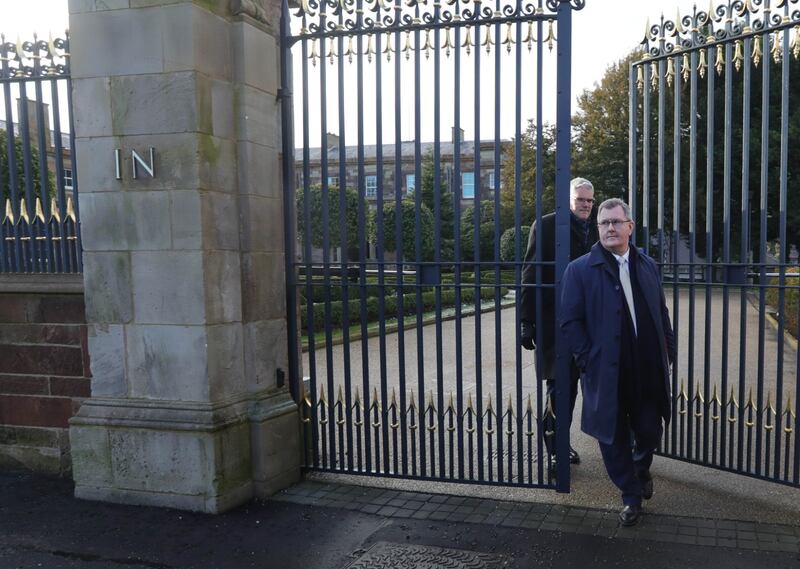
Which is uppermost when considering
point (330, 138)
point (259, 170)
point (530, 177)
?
point (330, 138)

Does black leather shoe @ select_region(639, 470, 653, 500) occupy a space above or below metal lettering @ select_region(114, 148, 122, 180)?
below

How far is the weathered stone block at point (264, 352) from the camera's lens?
4.78m

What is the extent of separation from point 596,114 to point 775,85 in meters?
21.2

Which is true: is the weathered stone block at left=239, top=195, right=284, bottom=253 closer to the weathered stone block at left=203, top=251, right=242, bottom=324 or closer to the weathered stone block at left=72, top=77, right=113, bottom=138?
the weathered stone block at left=203, top=251, right=242, bottom=324

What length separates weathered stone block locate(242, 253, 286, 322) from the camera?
4.72 metres

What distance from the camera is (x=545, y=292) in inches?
192

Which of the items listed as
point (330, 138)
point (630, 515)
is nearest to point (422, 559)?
point (630, 515)

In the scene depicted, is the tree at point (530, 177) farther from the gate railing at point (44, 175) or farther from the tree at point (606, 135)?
the gate railing at point (44, 175)

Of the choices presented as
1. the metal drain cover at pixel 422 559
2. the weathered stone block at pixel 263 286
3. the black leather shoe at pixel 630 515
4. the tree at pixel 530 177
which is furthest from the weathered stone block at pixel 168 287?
the tree at pixel 530 177

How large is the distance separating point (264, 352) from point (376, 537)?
153 centimetres

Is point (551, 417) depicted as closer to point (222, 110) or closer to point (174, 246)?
point (174, 246)

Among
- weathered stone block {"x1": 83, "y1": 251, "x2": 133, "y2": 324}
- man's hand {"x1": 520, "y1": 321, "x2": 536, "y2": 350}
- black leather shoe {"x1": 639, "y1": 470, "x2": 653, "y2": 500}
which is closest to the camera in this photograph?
black leather shoe {"x1": 639, "y1": 470, "x2": 653, "y2": 500}

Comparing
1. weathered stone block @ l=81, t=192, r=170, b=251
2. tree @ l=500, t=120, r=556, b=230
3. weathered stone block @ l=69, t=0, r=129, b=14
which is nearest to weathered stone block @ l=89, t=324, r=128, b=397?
weathered stone block @ l=81, t=192, r=170, b=251

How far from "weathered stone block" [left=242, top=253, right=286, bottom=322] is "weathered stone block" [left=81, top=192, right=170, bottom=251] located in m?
0.58
